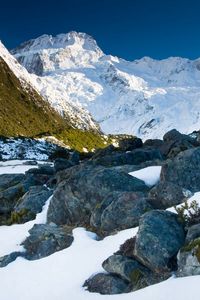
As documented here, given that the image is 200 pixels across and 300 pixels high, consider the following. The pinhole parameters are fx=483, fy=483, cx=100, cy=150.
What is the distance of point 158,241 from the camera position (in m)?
16.9

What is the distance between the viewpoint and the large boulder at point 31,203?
85.3 feet

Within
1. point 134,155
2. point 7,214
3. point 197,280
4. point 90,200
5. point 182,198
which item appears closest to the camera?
point 197,280

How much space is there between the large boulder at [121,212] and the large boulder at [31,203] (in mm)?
5118

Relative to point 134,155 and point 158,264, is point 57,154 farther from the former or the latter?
point 158,264

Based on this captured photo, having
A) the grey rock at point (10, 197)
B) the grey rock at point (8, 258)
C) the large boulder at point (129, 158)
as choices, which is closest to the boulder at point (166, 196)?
the grey rock at point (8, 258)

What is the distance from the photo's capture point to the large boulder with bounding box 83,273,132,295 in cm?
1655

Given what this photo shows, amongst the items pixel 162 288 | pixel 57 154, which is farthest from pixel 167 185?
pixel 57 154

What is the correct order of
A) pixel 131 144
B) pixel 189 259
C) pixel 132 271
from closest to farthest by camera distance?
pixel 189 259 → pixel 132 271 → pixel 131 144

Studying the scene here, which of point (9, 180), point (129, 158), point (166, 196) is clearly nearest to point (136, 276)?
point (166, 196)

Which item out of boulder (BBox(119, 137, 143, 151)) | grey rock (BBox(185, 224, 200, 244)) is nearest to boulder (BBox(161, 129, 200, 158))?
boulder (BBox(119, 137, 143, 151))

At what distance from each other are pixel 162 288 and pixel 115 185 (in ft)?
31.2

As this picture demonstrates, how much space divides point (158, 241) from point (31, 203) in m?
11.5

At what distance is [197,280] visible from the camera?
14609mm

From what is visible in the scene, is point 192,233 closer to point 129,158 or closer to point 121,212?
point 121,212
